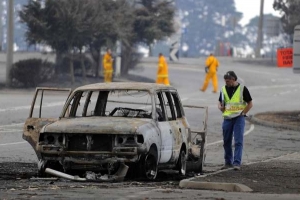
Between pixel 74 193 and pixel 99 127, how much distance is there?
224 centimetres

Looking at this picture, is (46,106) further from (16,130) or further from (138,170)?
(138,170)

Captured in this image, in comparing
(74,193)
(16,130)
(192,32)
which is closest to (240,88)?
(74,193)

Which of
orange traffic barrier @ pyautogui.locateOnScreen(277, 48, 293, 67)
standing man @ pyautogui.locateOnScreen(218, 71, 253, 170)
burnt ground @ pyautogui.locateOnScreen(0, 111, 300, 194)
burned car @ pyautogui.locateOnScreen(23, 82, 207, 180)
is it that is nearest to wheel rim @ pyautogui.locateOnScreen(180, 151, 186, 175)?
burned car @ pyautogui.locateOnScreen(23, 82, 207, 180)

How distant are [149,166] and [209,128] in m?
13.9

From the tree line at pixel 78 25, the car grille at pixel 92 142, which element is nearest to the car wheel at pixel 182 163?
the car grille at pixel 92 142

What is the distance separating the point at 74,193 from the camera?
41.1 feet

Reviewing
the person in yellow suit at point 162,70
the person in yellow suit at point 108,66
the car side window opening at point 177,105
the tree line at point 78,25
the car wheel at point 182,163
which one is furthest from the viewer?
the person in yellow suit at point 108,66

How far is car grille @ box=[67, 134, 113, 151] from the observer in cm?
1472

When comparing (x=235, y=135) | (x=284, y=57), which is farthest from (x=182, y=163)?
(x=284, y=57)

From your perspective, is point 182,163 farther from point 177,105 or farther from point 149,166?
point 149,166

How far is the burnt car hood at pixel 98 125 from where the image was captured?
1461 centimetres

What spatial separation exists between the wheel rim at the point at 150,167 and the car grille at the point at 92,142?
1.96 feet

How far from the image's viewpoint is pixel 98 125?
48.3ft

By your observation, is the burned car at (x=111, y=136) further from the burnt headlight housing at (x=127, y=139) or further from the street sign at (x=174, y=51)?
the street sign at (x=174, y=51)
